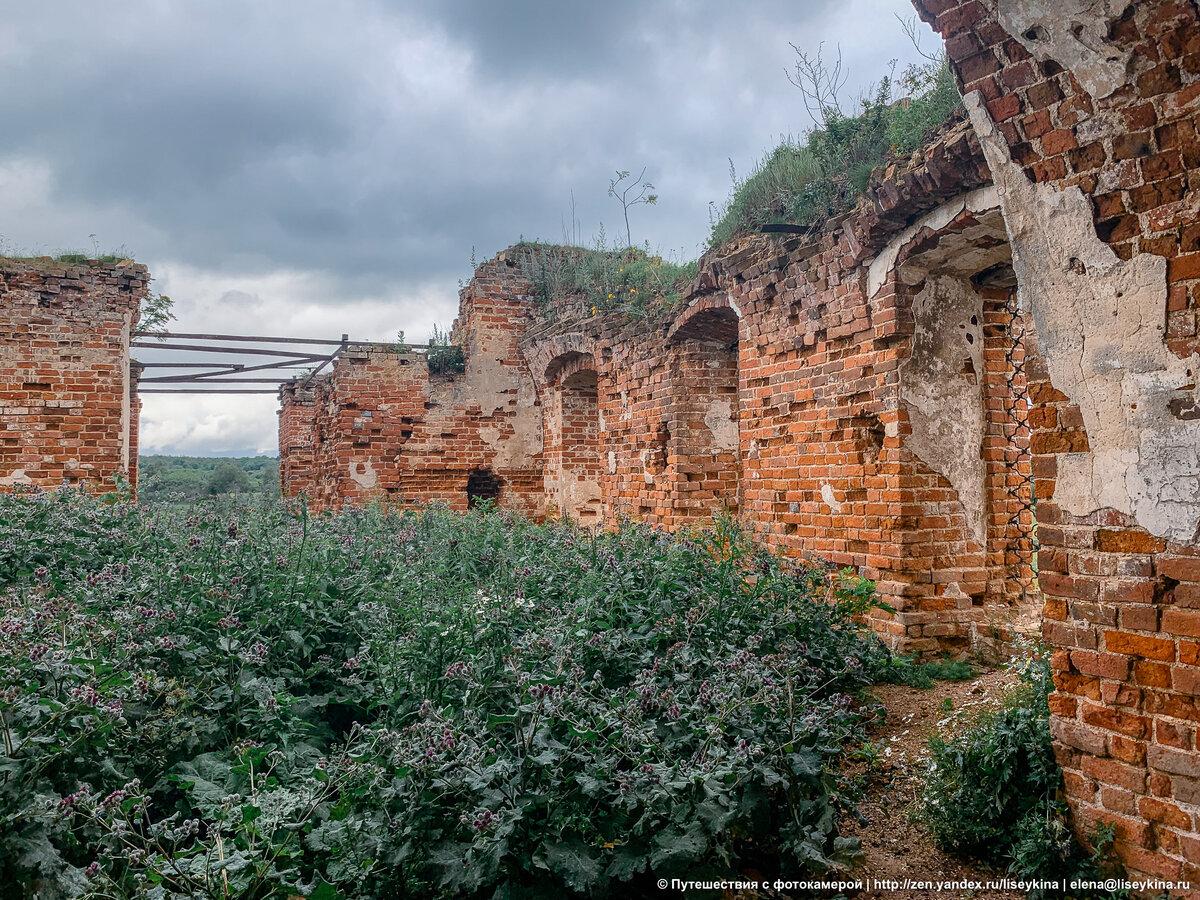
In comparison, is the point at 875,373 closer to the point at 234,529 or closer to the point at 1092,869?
the point at 1092,869

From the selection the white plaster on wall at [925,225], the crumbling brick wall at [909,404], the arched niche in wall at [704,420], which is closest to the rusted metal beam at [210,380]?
the arched niche in wall at [704,420]

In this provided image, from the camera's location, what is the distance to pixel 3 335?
328 inches

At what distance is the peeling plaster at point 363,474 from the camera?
35.7 ft

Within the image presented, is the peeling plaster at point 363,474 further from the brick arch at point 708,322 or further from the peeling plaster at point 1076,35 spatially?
the peeling plaster at point 1076,35

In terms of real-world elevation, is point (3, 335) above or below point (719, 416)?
above

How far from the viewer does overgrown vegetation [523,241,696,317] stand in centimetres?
845

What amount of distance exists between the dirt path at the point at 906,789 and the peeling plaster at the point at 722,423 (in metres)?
3.74

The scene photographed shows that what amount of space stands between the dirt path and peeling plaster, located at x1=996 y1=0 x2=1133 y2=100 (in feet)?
8.72

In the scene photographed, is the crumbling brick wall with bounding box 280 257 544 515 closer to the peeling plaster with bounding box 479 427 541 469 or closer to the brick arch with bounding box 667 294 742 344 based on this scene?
the peeling plaster with bounding box 479 427 541 469

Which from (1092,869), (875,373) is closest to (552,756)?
(1092,869)

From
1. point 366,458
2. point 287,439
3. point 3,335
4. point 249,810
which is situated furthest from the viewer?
point 287,439

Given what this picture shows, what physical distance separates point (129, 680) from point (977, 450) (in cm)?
495

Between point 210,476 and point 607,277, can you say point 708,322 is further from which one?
point 210,476

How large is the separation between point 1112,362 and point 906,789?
2018mm
